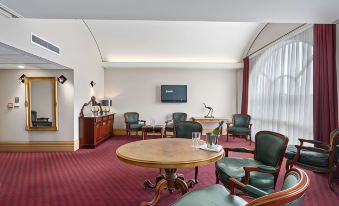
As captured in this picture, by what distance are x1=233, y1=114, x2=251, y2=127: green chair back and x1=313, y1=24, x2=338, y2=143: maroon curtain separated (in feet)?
8.43

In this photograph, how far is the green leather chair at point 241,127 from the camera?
5844 mm

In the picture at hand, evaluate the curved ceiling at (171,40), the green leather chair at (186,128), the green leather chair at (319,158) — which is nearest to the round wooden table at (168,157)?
the green leather chair at (186,128)

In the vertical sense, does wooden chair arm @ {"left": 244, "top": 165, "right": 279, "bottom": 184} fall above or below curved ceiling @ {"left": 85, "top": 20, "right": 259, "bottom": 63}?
below

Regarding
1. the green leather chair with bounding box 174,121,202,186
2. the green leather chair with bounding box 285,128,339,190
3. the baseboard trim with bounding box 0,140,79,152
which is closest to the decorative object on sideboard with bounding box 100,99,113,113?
the baseboard trim with bounding box 0,140,79,152

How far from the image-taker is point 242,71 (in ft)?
24.1

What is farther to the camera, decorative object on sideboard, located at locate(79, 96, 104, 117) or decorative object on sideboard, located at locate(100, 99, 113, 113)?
decorative object on sideboard, located at locate(100, 99, 113, 113)

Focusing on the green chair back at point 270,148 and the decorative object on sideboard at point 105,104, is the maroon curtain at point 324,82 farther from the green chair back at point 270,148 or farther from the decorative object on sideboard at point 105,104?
the decorative object on sideboard at point 105,104

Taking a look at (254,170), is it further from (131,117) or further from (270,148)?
(131,117)

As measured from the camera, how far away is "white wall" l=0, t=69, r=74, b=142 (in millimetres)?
5082

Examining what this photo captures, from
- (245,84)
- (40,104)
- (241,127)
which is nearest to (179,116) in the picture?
(241,127)

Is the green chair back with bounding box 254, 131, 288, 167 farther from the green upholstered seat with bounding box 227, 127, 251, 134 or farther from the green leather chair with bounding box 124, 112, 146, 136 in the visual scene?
the green leather chair with bounding box 124, 112, 146, 136

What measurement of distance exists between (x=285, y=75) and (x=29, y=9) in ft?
16.7

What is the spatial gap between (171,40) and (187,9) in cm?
389

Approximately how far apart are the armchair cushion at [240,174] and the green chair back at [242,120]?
3.72 m
